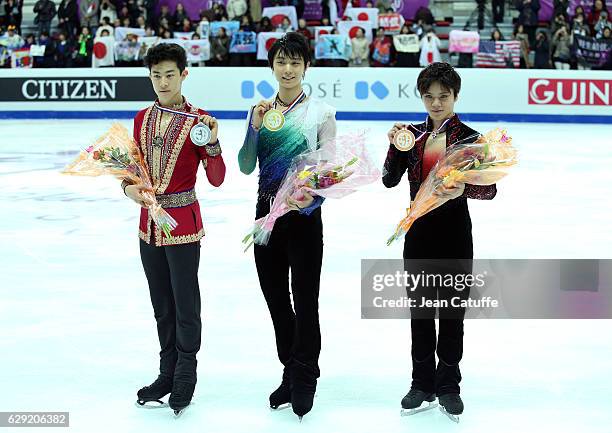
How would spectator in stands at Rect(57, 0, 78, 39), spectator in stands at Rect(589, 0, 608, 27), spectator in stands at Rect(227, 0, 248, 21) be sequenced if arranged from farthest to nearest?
1. spectator in stands at Rect(57, 0, 78, 39)
2. spectator in stands at Rect(227, 0, 248, 21)
3. spectator in stands at Rect(589, 0, 608, 27)

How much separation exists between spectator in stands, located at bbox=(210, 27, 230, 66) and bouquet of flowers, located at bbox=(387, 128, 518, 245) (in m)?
14.3

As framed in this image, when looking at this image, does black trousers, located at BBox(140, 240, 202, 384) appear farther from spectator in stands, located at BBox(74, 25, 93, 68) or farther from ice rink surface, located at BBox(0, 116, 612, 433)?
spectator in stands, located at BBox(74, 25, 93, 68)

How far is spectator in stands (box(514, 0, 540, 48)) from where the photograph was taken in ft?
59.9

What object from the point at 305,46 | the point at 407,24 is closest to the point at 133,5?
the point at 407,24

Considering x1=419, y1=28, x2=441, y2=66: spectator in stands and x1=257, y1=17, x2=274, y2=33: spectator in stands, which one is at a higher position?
x1=257, y1=17, x2=274, y2=33: spectator in stands

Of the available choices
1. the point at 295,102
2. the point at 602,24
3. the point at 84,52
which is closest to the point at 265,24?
the point at 84,52

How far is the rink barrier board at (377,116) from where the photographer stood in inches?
635

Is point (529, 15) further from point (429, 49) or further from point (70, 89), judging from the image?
point (70, 89)

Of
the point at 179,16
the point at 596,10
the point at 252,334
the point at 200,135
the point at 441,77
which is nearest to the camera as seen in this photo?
the point at 200,135

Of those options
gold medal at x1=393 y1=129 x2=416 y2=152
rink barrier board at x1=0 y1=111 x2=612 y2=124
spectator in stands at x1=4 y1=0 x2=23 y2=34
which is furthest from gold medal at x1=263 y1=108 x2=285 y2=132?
spectator in stands at x1=4 y1=0 x2=23 y2=34

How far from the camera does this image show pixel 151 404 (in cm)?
395

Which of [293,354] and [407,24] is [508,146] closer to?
[293,354]

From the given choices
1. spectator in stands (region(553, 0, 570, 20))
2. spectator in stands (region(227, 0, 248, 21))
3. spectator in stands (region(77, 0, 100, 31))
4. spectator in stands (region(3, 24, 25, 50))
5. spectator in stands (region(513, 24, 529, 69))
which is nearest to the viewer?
spectator in stands (region(513, 24, 529, 69))

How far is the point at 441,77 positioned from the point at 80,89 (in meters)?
14.0
